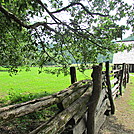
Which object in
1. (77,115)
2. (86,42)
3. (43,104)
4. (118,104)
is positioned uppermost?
(86,42)

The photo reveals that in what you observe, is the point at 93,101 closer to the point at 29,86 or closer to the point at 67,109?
the point at 67,109

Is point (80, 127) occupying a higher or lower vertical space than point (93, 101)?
lower

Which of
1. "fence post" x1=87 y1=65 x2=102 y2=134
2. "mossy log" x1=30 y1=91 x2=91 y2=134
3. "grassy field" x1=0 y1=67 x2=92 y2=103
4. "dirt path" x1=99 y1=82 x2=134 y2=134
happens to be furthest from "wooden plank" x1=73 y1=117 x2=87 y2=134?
"grassy field" x1=0 y1=67 x2=92 y2=103

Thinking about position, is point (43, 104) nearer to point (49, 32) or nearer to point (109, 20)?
point (49, 32)

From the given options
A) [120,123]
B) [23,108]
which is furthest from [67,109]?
[120,123]

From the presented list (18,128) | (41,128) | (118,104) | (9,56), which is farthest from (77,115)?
(118,104)

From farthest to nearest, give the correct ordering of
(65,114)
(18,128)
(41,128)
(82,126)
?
(18,128), (82,126), (65,114), (41,128)

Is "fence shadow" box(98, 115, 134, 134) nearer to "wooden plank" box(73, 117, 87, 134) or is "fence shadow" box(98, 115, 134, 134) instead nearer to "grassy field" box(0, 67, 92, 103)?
"wooden plank" box(73, 117, 87, 134)

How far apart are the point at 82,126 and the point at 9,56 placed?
4144 mm

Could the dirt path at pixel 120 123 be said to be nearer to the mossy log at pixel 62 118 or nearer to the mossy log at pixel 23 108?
the mossy log at pixel 62 118

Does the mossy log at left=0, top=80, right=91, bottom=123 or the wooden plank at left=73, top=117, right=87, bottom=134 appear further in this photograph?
the wooden plank at left=73, top=117, right=87, bottom=134

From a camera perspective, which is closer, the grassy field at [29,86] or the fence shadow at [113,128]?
the fence shadow at [113,128]

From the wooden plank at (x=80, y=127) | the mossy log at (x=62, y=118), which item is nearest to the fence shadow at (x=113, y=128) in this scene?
→ the wooden plank at (x=80, y=127)

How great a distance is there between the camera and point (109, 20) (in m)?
4.76
